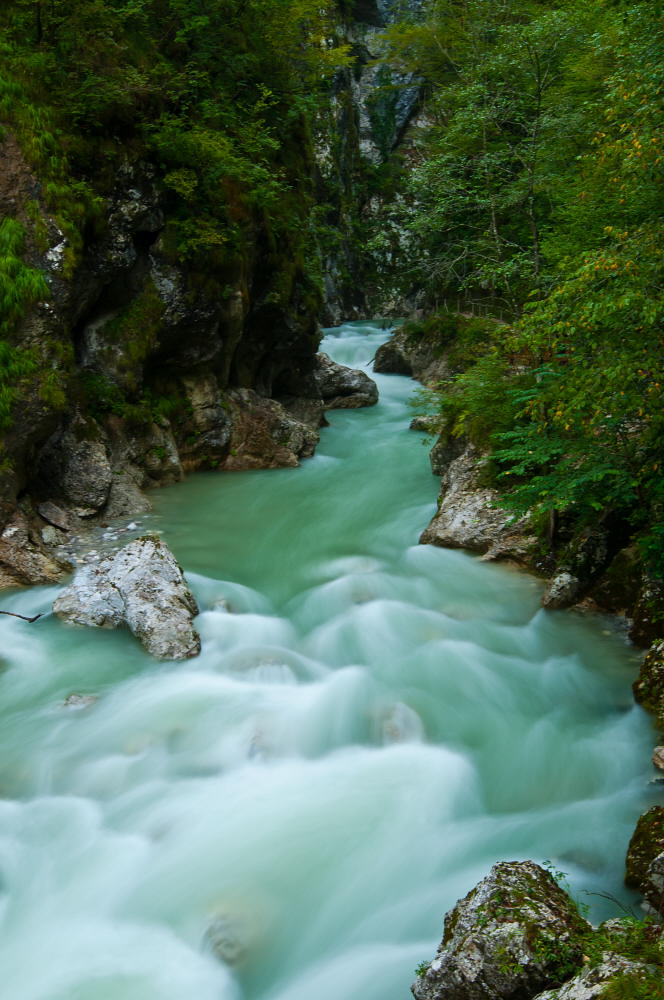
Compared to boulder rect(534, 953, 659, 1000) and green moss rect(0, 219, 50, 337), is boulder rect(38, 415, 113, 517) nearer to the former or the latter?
green moss rect(0, 219, 50, 337)

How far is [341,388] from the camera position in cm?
1914

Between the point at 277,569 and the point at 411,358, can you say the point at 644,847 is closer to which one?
the point at 277,569

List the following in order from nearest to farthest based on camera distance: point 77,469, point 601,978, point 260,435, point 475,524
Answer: point 601,978
point 475,524
point 77,469
point 260,435

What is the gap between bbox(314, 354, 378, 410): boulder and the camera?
1903cm

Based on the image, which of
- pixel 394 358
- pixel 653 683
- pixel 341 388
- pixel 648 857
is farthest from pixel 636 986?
pixel 394 358

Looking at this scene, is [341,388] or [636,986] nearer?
[636,986]

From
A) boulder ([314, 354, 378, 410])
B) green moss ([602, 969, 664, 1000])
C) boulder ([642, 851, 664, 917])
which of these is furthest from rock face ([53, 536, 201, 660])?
boulder ([314, 354, 378, 410])

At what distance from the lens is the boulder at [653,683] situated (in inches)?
211

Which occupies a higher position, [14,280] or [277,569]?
[14,280]

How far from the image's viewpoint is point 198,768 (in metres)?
5.19

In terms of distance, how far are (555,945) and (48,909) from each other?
3003 mm

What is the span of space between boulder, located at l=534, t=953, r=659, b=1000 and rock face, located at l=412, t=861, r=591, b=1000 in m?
0.19

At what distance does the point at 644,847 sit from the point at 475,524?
5139mm

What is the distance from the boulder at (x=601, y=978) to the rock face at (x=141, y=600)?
4.58 meters
